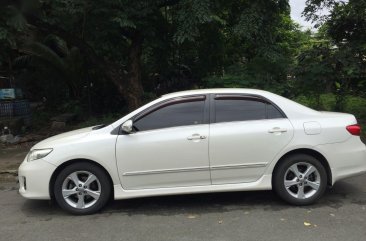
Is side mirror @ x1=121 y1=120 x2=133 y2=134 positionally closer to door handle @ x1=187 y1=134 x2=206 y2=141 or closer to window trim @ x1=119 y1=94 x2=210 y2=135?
window trim @ x1=119 y1=94 x2=210 y2=135

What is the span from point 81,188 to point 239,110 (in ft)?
7.46

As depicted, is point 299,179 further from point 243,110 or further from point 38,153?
point 38,153

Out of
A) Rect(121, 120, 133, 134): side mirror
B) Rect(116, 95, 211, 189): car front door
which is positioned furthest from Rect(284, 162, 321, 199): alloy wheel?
Rect(121, 120, 133, 134): side mirror

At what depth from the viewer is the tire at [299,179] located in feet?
19.0

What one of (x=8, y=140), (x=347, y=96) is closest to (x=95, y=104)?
(x=8, y=140)

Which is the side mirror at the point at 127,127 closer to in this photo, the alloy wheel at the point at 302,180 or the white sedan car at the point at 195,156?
the white sedan car at the point at 195,156

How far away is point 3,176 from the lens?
805 centimetres

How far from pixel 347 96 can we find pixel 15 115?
30.2 feet

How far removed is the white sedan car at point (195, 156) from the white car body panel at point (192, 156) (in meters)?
0.01

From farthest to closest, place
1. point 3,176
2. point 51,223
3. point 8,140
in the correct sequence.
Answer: point 8,140
point 3,176
point 51,223

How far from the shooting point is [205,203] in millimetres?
6086

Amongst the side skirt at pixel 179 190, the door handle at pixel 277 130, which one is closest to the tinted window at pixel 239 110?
the door handle at pixel 277 130

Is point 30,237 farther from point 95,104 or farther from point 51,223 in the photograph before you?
point 95,104

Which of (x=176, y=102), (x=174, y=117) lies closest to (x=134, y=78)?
(x=176, y=102)
